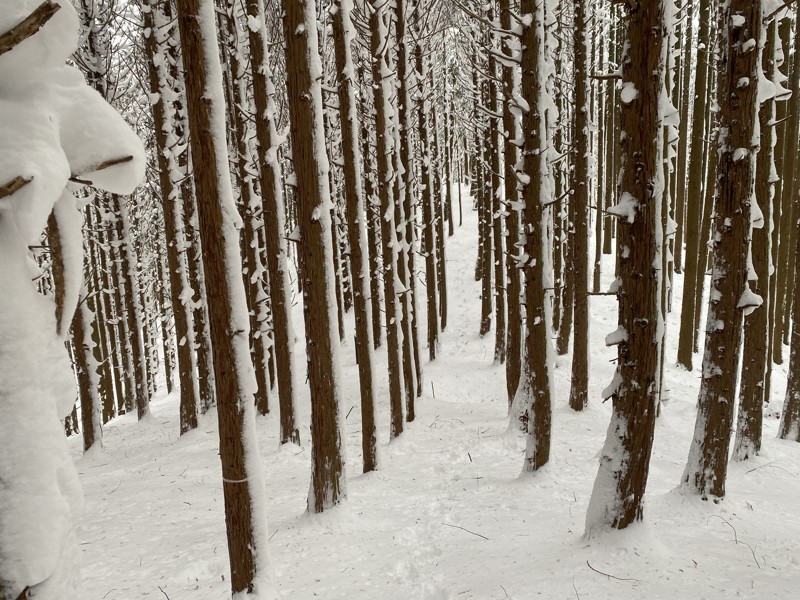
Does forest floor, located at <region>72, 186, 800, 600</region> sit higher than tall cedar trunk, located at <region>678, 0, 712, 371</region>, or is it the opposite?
tall cedar trunk, located at <region>678, 0, 712, 371</region>

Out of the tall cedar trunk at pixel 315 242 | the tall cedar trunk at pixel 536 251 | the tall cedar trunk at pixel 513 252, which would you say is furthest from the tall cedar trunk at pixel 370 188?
the tall cedar trunk at pixel 315 242

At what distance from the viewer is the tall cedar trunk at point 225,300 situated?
384 centimetres

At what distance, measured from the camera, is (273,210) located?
892cm

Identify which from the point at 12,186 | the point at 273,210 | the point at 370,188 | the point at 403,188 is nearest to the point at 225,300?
the point at 12,186

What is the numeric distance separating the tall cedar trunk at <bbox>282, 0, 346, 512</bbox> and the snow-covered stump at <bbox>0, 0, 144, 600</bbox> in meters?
3.97

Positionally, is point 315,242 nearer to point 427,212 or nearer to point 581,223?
point 581,223

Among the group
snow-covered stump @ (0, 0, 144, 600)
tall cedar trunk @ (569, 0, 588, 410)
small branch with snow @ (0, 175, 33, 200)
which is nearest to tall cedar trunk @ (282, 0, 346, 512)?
snow-covered stump @ (0, 0, 144, 600)

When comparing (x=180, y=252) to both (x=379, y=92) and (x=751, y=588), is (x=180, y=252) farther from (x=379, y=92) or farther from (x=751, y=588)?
(x=751, y=588)

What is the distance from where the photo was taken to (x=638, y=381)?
4.69 meters

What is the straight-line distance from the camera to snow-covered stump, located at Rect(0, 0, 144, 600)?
73.8 inches

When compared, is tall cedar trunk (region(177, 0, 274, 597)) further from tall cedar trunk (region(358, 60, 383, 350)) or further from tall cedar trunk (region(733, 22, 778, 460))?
tall cedar trunk (region(358, 60, 383, 350))

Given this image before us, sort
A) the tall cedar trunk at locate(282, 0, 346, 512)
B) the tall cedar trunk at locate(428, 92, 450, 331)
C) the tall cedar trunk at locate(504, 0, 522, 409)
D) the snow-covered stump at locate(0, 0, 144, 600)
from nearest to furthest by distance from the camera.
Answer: the snow-covered stump at locate(0, 0, 144, 600)
the tall cedar trunk at locate(282, 0, 346, 512)
the tall cedar trunk at locate(504, 0, 522, 409)
the tall cedar trunk at locate(428, 92, 450, 331)

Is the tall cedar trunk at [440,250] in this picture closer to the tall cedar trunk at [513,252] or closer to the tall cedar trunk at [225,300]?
the tall cedar trunk at [513,252]

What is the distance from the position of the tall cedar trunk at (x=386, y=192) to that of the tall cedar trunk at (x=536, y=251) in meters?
2.71
